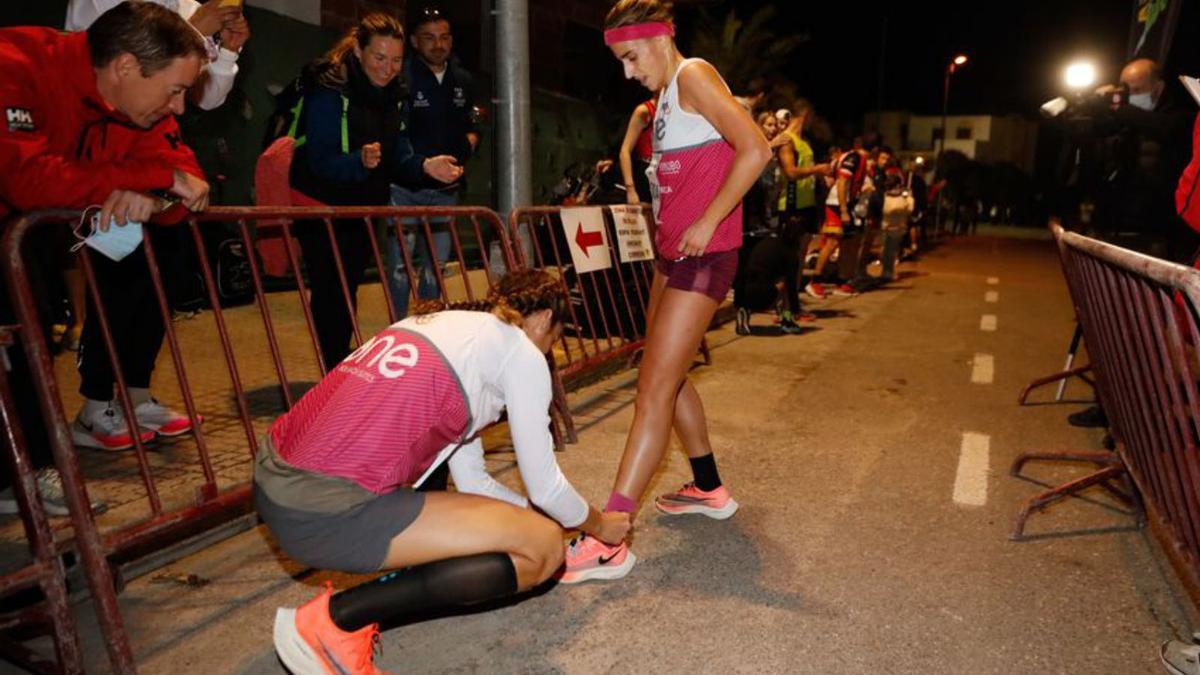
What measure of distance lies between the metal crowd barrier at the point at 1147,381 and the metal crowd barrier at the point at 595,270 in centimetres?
248

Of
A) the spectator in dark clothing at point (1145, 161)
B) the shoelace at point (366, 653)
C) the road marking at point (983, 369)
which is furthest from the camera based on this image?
the road marking at point (983, 369)

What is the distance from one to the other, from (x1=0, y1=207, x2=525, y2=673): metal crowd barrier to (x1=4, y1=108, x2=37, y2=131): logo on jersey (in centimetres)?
30

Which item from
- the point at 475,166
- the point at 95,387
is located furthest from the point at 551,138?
the point at 95,387

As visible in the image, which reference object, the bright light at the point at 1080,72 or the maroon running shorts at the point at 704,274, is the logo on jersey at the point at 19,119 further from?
the bright light at the point at 1080,72

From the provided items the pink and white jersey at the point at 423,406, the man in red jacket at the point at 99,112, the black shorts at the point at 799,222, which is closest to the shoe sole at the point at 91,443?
the man in red jacket at the point at 99,112

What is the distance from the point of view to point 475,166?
12.5m

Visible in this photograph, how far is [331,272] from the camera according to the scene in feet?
15.4

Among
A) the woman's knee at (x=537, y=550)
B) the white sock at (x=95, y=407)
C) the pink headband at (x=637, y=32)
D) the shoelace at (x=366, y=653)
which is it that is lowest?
the shoelace at (x=366, y=653)

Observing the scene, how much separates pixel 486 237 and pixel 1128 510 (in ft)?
32.3

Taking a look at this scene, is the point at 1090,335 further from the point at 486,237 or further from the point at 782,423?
the point at 486,237

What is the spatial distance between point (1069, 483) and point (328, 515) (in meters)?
3.30

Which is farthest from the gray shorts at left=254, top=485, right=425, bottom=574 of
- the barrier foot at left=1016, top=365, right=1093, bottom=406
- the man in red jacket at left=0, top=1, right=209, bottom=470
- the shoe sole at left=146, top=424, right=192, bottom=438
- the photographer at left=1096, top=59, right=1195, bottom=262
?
Answer: the photographer at left=1096, top=59, right=1195, bottom=262

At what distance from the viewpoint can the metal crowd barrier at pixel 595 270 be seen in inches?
215

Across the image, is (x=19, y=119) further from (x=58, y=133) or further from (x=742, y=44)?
(x=742, y=44)
